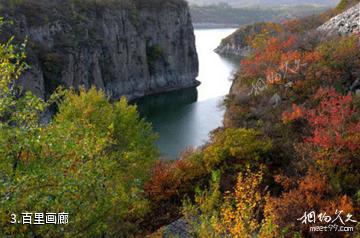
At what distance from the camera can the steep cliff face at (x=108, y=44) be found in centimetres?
6331

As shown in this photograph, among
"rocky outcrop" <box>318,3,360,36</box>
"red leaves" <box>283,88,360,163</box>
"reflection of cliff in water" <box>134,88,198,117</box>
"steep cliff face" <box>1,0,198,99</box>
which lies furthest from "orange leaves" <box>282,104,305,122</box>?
"reflection of cliff in water" <box>134,88,198,117</box>

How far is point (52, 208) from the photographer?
10766 mm

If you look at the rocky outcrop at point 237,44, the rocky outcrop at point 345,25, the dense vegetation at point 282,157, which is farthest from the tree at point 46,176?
the rocky outcrop at point 237,44

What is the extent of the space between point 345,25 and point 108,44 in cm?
5454

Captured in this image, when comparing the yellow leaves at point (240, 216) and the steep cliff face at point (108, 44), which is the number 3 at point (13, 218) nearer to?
the yellow leaves at point (240, 216)

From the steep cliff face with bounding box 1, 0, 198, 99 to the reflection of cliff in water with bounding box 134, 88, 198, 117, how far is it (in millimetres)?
3872

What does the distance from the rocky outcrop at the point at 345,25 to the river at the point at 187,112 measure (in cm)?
1144

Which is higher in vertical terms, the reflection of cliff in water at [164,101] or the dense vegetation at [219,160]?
the dense vegetation at [219,160]

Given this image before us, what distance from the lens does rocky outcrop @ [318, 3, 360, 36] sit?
3606 cm

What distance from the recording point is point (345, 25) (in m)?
37.3

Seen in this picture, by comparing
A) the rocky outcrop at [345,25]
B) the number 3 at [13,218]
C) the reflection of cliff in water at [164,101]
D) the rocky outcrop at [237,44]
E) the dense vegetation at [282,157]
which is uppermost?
the rocky outcrop at [345,25]

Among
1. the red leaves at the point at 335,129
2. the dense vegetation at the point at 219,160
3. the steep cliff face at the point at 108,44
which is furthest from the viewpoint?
the steep cliff face at the point at 108,44

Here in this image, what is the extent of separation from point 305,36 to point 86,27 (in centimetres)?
4953

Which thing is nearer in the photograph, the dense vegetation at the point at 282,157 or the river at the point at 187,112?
the dense vegetation at the point at 282,157
